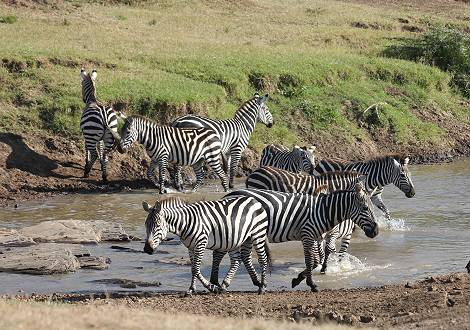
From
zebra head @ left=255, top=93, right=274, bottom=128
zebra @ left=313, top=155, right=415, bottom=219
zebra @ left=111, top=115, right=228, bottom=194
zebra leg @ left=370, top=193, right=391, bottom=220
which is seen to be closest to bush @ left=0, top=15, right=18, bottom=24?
zebra @ left=111, top=115, right=228, bottom=194

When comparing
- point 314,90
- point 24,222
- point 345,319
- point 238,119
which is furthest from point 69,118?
point 345,319

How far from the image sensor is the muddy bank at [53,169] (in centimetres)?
2409

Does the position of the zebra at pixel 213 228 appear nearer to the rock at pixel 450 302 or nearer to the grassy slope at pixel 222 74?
the rock at pixel 450 302

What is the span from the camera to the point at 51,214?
21875mm

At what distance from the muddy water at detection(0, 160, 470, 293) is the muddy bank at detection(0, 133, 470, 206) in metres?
0.71

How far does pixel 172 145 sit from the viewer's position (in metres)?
24.4

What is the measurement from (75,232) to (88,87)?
7608mm

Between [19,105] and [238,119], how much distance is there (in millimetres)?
5602

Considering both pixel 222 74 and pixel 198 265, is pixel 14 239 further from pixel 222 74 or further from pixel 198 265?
pixel 222 74

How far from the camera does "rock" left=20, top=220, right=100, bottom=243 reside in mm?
18781

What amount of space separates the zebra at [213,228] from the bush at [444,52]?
22.6m

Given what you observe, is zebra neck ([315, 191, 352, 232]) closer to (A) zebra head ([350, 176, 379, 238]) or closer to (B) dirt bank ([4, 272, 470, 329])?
(A) zebra head ([350, 176, 379, 238])

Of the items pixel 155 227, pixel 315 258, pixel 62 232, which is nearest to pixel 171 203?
pixel 155 227

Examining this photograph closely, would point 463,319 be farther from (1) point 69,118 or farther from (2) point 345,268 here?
(1) point 69,118
